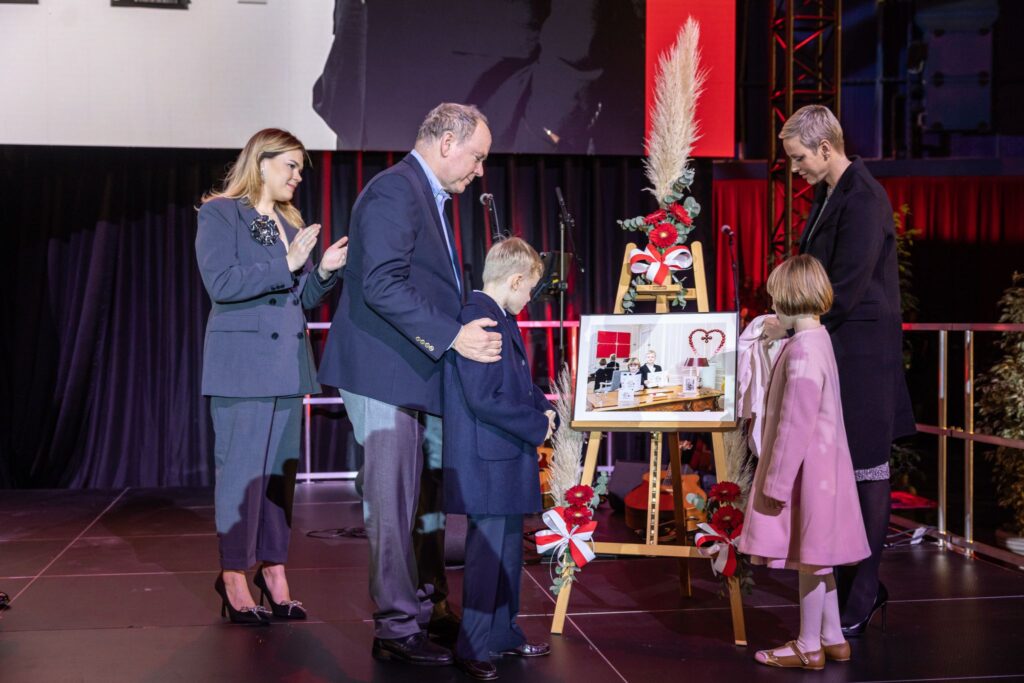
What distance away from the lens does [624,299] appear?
347 cm

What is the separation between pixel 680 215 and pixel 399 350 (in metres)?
1.21

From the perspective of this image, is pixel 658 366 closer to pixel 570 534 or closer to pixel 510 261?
pixel 570 534

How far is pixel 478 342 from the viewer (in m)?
2.60

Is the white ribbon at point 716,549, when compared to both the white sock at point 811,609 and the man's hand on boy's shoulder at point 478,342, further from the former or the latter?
the man's hand on boy's shoulder at point 478,342

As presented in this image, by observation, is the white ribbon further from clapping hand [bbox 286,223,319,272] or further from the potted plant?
the potted plant

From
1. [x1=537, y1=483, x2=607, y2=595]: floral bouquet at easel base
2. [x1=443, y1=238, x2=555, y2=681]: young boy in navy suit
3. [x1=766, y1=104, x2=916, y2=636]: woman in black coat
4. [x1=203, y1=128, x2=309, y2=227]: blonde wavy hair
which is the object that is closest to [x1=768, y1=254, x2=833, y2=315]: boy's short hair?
[x1=766, y1=104, x2=916, y2=636]: woman in black coat

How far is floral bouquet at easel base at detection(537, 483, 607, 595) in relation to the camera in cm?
318

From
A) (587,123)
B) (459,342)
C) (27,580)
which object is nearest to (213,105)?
(587,123)

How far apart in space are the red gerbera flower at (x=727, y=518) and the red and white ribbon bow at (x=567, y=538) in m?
0.39

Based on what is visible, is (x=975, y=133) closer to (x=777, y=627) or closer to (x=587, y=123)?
(x=587, y=123)

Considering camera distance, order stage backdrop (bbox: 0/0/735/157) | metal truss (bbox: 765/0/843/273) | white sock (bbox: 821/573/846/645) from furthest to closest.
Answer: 1. metal truss (bbox: 765/0/843/273)
2. stage backdrop (bbox: 0/0/735/157)
3. white sock (bbox: 821/573/846/645)

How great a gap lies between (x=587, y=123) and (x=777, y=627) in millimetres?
4218

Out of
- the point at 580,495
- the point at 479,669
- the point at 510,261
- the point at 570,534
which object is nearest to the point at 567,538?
the point at 570,534

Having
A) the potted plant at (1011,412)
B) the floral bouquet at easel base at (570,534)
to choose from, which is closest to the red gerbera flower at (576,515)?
the floral bouquet at easel base at (570,534)
